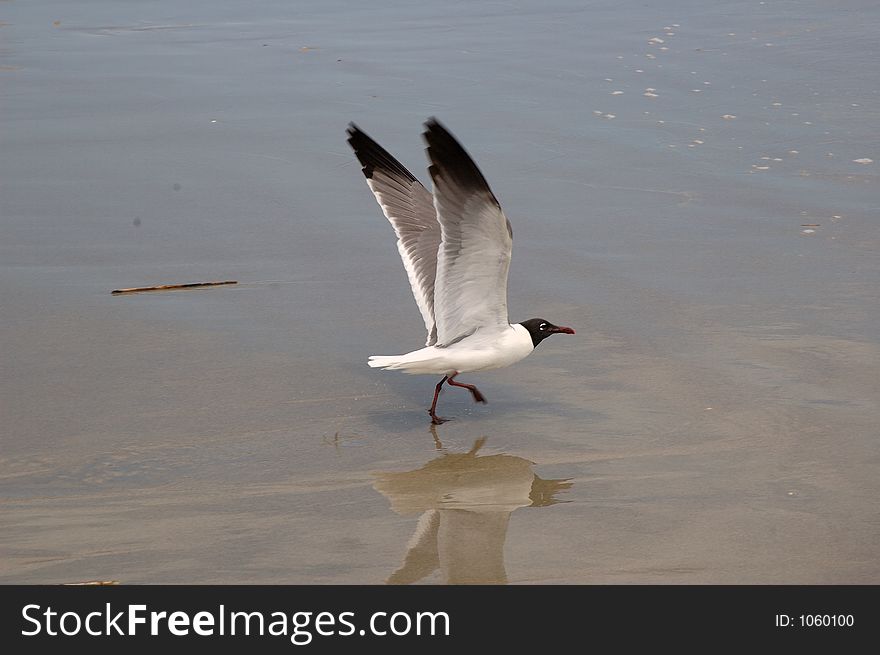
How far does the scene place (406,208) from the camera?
6.50 m

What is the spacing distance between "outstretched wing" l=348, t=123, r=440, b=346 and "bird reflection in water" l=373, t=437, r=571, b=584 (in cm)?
112

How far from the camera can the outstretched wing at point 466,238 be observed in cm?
530

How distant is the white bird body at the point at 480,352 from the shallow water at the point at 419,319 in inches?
9.7

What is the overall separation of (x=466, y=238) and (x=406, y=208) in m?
1.15

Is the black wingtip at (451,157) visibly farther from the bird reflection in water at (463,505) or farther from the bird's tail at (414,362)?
the bird reflection in water at (463,505)

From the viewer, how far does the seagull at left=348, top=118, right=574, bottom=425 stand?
17.4ft

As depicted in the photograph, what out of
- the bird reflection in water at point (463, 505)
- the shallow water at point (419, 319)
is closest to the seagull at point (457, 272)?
the shallow water at point (419, 319)

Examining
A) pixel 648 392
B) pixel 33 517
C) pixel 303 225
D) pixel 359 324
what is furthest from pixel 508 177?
pixel 33 517

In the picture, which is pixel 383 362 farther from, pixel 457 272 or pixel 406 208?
pixel 406 208

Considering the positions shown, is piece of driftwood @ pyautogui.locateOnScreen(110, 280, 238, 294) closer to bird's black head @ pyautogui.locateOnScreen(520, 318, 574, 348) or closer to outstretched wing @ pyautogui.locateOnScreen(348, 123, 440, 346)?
outstretched wing @ pyautogui.locateOnScreen(348, 123, 440, 346)

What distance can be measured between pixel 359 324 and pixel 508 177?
7.80 ft

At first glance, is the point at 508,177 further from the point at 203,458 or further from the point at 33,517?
the point at 33,517

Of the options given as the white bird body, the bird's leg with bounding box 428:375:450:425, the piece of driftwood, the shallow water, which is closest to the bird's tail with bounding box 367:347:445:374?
the white bird body

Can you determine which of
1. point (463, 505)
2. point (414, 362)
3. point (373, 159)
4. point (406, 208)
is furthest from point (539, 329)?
point (373, 159)
